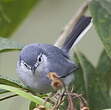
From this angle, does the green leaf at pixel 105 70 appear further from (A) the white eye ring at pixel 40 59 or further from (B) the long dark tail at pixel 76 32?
(A) the white eye ring at pixel 40 59

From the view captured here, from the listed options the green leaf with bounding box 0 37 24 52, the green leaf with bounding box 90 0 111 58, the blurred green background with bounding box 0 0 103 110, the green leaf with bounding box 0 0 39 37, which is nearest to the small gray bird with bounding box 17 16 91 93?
the green leaf with bounding box 0 37 24 52

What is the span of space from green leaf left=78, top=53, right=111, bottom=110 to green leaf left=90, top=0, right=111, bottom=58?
1.41 feet

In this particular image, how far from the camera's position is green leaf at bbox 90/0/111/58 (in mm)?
1681

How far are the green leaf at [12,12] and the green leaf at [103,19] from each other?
669 millimetres

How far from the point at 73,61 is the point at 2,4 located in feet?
1.79

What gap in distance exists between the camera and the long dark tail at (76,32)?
7.76ft

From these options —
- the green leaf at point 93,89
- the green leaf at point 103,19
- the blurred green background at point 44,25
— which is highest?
the blurred green background at point 44,25

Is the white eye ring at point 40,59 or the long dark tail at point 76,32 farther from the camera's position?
the long dark tail at point 76,32

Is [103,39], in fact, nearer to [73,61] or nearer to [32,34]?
[73,61]

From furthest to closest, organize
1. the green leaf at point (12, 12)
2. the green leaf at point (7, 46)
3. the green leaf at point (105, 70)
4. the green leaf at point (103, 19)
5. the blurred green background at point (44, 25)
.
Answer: the blurred green background at point (44, 25), the green leaf at point (12, 12), the green leaf at point (105, 70), the green leaf at point (7, 46), the green leaf at point (103, 19)

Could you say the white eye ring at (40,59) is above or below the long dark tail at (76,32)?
below

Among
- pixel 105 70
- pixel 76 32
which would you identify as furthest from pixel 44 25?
pixel 105 70

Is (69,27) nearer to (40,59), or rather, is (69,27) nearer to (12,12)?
(40,59)

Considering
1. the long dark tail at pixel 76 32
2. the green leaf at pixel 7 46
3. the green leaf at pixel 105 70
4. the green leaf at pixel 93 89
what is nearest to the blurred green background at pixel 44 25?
the long dark tail at pixel 76 32
